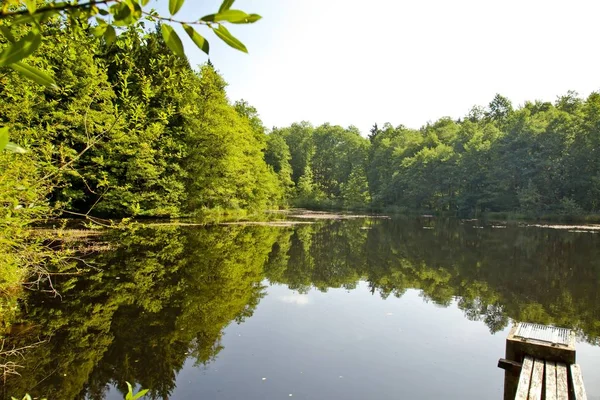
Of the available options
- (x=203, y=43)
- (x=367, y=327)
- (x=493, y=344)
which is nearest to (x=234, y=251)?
(x=367, y=327)

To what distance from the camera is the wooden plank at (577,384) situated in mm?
3573

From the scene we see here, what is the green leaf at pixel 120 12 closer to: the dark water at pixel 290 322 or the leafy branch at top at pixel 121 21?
the leafy branch at top at pixel 121 21

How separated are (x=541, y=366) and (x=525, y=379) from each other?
44 centimetres

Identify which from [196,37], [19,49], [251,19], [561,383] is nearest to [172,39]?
[196,37]

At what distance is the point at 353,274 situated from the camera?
1254 cm

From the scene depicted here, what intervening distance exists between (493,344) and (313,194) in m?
53.0

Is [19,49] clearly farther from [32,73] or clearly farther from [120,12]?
[120,12]

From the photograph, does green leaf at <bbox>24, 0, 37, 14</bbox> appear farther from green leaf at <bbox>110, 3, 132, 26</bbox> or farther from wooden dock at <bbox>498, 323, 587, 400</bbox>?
wooden dock at <bbox>498, 323, 587, 400</bbox>

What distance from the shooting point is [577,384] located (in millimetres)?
3773

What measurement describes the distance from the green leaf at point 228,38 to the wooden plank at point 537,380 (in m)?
4.23

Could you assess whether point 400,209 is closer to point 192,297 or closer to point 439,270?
point 439,270

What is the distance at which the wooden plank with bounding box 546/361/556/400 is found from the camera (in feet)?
12.1

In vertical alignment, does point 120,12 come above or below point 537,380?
above

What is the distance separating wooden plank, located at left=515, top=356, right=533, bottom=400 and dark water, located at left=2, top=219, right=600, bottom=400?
1.08 m
